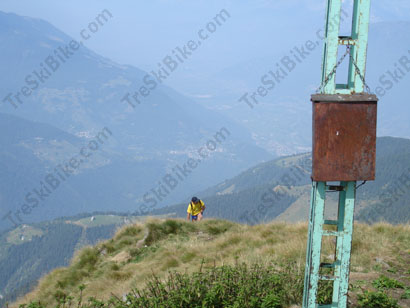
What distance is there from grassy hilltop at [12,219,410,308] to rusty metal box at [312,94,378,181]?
2.00 metres

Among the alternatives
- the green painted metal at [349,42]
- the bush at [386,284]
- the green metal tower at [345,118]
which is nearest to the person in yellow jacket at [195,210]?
the bush at [386,284]

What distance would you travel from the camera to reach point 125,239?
1307cm

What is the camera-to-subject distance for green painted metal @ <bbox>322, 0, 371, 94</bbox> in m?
3.45

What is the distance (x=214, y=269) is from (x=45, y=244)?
17079cm

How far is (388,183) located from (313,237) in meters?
132

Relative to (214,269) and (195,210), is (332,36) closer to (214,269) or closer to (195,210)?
(214,269)

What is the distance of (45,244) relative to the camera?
155 meters

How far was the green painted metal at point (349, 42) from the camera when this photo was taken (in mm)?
3445

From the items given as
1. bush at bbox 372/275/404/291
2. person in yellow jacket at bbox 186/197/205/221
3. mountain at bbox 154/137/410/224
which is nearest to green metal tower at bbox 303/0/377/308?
bush at bbox 372/275/404/291

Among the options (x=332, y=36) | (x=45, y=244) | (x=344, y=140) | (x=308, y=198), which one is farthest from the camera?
(x=45, y=244)

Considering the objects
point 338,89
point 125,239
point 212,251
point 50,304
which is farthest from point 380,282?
point 125,239

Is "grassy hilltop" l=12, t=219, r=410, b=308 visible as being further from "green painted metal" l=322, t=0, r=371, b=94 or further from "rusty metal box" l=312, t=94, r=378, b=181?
"green painted metal" l=322, t=0, r=371, b=94

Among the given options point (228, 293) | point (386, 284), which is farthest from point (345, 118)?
point (386, 284)

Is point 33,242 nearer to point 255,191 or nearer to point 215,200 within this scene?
point 215,200
